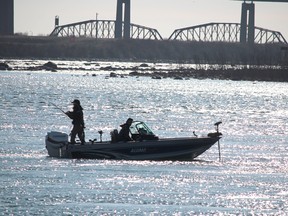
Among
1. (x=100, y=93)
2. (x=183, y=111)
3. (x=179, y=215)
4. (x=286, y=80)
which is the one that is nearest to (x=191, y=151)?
(x=179, y=215)

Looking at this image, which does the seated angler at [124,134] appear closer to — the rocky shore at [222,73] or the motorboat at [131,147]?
the motorboat at [131,147]

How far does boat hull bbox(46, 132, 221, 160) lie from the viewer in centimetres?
3625

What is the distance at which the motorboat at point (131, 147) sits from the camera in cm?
3625

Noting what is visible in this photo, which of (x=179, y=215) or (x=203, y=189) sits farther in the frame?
(x=203, y=189)

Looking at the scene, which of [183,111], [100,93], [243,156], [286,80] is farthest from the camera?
[286,80]

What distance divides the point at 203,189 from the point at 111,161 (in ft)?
19.1

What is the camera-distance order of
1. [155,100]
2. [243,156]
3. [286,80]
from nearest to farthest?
[243,156]
[155,100]
[286,80]

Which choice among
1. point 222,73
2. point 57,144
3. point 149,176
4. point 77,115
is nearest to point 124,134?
point 77,115

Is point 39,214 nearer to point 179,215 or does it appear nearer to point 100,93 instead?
point 179,215

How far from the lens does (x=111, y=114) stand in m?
62.5

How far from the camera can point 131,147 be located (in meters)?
36.2

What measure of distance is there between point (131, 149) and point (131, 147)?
3.3 inches

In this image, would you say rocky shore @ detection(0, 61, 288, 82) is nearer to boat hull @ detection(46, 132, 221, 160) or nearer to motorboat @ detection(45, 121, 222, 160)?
boat hull @ detection(46, 132, 221, 160)

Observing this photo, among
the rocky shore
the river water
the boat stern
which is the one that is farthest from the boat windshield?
the rocky shore
